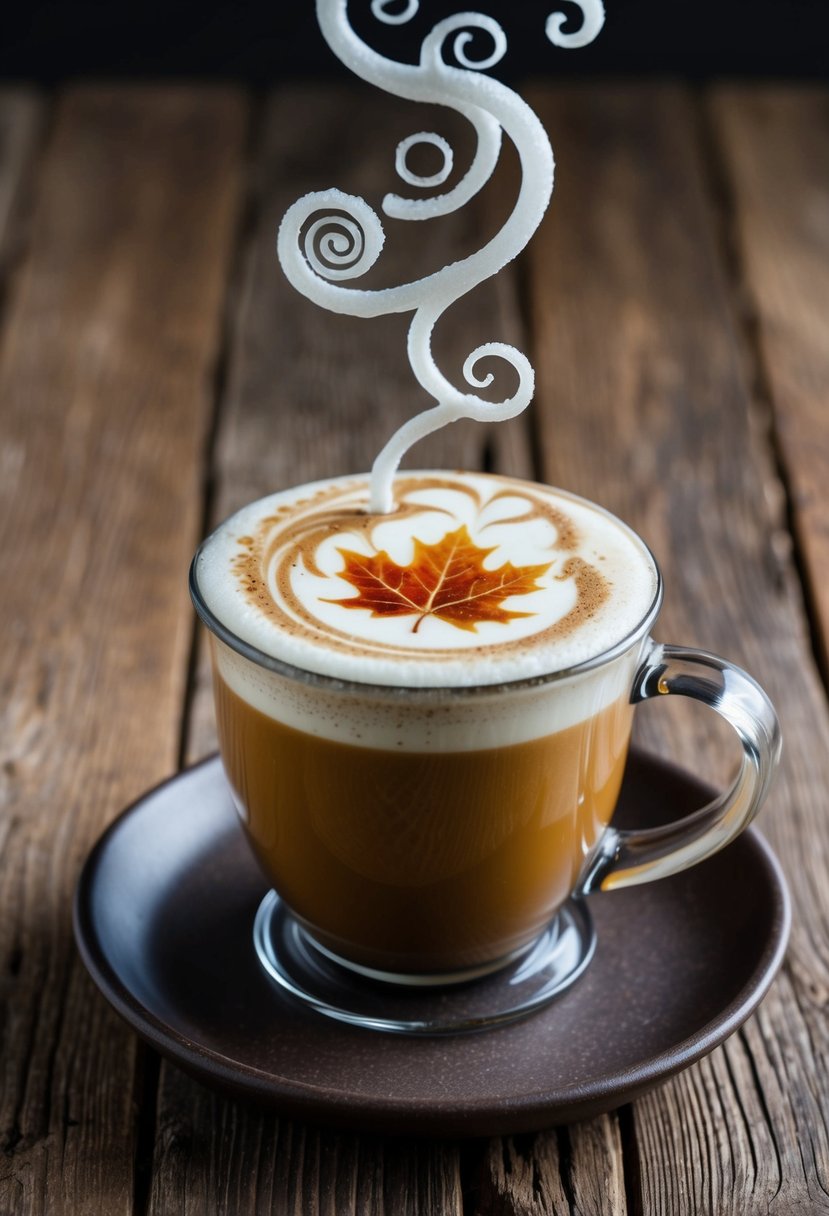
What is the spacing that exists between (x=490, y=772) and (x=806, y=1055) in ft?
0.96

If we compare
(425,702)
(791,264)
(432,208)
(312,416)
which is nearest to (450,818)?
(425,702)

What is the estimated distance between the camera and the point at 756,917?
0.96 meters

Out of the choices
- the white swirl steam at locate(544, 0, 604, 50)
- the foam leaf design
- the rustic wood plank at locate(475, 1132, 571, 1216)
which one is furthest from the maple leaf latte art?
the white swirl steam at locate(544, 0, 604, 50)

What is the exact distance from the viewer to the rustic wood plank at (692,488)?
2.83 ft

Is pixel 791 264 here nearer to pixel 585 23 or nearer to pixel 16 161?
pixel 16 161

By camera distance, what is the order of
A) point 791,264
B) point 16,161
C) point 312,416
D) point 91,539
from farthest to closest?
1. point 16,161
2. point 791,264
3. point 312,416
4. point 91,539

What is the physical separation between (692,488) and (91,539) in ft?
2.22

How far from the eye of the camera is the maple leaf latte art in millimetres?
819

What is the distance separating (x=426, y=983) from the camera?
944 mm

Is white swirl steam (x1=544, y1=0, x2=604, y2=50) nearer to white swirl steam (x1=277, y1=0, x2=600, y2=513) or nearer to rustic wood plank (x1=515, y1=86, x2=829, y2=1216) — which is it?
white swirl steam (x1=277, y1=0, x2=600, y2=513)

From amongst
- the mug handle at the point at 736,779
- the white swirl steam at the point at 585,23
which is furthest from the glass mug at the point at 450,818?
the white swirl steam at the point at 585,23

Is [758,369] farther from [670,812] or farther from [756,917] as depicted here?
[756,917]

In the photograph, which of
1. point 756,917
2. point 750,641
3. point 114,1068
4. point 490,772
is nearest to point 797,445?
point 750,641

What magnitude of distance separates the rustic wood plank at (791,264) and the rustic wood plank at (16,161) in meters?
1.08
